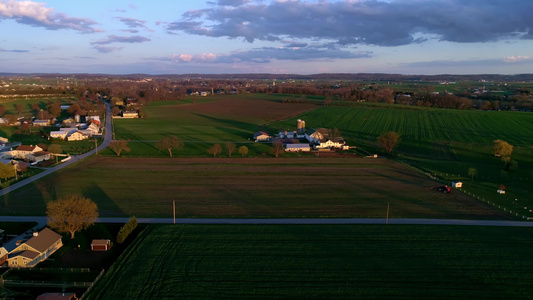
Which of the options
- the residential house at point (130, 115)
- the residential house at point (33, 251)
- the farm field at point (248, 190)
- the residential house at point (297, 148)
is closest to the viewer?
the residential house at point (33, 251)

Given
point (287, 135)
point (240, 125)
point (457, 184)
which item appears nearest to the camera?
point (457, 184)

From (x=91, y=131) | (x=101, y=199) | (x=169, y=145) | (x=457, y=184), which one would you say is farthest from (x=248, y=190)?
(x=91, y=131)

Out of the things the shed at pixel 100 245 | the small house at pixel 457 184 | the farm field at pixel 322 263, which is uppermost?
the small house at pixel 457 184

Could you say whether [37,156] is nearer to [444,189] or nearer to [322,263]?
[322,263]

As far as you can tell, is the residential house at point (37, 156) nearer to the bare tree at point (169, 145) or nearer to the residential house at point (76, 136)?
the residential house at point (76, 136)

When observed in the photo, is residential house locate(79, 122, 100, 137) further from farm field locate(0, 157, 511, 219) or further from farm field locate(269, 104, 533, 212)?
farm field locate(269, 104, 533, 212)

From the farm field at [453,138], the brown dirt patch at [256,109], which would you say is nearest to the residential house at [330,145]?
the farm field at [453,138]
